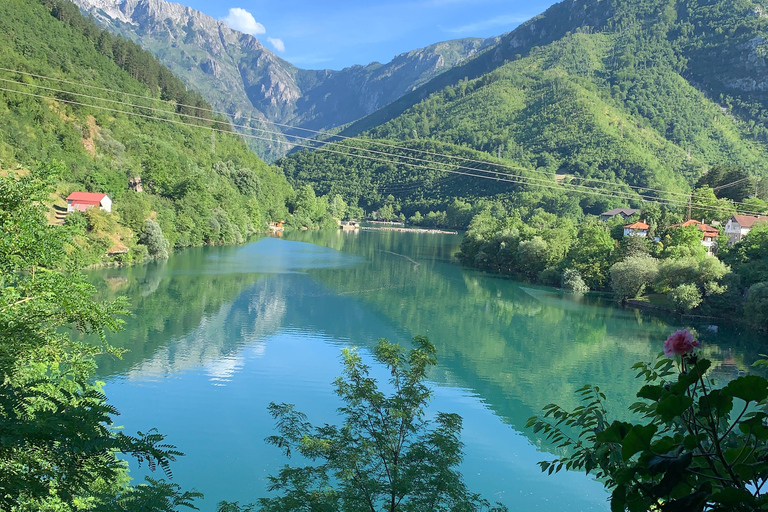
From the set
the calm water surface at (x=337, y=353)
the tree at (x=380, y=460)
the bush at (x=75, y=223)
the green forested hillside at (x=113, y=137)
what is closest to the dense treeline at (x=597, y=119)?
the green forested hillside at (x=113, y=137)

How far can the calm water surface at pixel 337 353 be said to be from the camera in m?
13.3

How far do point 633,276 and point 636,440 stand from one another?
35.5m

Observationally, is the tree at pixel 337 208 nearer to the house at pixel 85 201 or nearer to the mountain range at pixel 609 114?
the mountain range at pixel 609 114

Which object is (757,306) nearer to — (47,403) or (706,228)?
(706,228)

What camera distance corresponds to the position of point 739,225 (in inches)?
1560

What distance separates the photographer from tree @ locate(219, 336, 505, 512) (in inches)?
297

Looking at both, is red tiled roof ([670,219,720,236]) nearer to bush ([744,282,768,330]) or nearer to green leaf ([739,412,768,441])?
bush ([744,282,768,330])

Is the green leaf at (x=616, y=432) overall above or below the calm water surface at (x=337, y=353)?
above

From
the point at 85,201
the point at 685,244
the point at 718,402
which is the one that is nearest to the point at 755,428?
the point at 718,402

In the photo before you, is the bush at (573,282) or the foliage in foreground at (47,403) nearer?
the foliage in foreground at (47,403)

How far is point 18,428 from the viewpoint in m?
3.69

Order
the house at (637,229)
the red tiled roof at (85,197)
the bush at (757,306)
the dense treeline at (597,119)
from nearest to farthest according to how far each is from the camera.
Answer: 1. the bush at (757,306)
2. the red tiled roof at (85,197)
3. the house at (637,229)
4. the dense treeline at (597,119)

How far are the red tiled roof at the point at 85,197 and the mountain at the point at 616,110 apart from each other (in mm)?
63993

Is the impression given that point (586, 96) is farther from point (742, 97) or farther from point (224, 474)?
point (224, 474)
